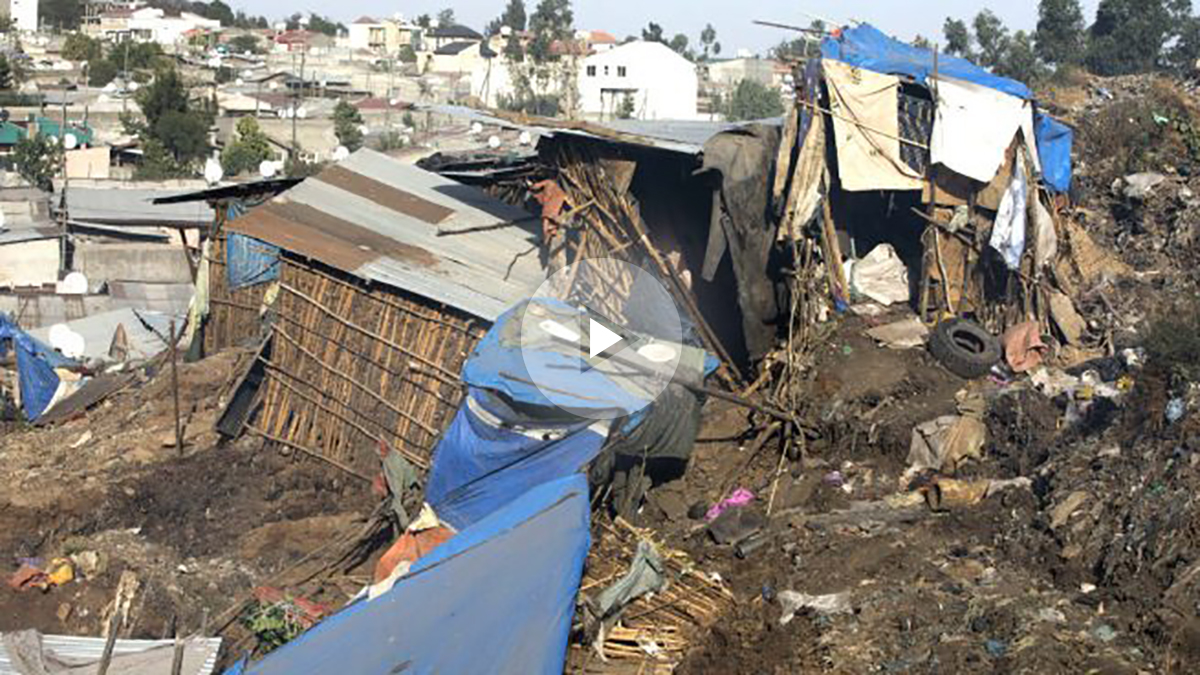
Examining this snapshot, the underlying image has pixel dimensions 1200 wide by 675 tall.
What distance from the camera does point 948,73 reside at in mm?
12203

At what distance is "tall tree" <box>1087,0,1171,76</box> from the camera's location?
28094mm

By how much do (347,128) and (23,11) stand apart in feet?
137

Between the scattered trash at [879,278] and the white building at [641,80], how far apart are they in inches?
1414

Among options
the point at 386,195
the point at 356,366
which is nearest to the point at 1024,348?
the point at 356,366

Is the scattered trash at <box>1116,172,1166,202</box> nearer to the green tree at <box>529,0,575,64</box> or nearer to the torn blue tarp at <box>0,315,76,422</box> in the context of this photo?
the torn blue tarp at <box>0,315,76,422</box>

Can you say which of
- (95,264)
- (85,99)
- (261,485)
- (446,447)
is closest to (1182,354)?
(446,447)

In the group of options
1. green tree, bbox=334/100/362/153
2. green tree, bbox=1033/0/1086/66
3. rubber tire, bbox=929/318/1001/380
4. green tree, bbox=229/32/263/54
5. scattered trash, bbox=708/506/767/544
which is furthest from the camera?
green tree, bbox=229/32/263/54

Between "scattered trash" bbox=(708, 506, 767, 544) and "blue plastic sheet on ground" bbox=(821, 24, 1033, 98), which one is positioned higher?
"blue plastic sheet on ground" bbox=(821, 24, 1033, 98)

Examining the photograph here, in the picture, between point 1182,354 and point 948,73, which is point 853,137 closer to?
point 948,73

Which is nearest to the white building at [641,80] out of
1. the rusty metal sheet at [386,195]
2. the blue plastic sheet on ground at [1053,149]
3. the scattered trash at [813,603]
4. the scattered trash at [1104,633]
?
the rusty metal sheet at [386,195]

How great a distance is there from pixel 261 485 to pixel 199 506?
639mm

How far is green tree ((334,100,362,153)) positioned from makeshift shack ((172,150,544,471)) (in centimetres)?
2107

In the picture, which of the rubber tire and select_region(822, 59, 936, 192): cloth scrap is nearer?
the rubber tire

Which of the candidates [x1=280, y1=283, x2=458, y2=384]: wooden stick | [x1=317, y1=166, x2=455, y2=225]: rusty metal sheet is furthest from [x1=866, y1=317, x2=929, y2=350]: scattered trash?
[x1=317, y1=166, x2=455, y2=225]: rusty metal sheet
